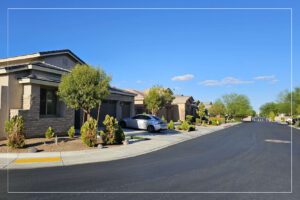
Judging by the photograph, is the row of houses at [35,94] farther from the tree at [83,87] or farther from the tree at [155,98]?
the tree at [155,98]

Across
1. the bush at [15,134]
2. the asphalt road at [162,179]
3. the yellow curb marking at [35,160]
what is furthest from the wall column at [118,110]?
the yellow curb marking at [35,160]

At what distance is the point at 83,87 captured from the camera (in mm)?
14297

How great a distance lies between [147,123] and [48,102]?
907cm

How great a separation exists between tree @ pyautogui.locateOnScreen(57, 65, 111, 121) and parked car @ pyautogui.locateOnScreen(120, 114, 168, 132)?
29.2 ft

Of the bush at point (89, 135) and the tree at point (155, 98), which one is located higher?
the tree at point (155, 98)

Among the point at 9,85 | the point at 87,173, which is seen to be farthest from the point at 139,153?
the point at 9,85

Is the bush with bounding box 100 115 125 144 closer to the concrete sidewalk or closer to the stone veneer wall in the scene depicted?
the concrete sidewalk

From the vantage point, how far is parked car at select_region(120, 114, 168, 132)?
74.8 feet

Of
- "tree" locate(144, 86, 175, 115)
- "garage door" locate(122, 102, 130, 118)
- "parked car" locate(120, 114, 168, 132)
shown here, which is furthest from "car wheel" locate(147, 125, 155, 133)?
"tree" locate(144, 86, 175, 115)

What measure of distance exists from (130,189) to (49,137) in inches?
380

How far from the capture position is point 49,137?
Result: 48.2ft

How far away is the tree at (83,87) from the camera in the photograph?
14.3 meters

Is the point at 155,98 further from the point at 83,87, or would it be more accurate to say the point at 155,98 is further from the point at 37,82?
the point at 37,82

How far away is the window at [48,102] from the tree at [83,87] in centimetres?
268
